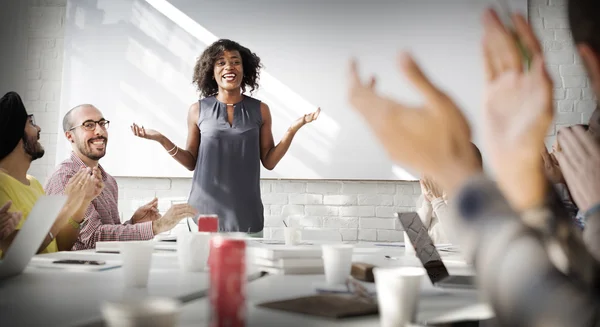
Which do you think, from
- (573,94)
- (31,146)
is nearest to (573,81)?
(573,94)

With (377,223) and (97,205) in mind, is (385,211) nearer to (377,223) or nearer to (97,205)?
(377,223)

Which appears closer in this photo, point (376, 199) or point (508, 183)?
point (508, 183)

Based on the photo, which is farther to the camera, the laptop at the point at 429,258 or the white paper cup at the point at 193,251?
the white paper cup at the point at 193,251

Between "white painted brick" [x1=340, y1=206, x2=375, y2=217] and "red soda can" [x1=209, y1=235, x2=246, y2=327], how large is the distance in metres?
3.20

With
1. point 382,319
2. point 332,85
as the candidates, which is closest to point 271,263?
point 382,319

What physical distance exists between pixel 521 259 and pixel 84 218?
228 centimetres

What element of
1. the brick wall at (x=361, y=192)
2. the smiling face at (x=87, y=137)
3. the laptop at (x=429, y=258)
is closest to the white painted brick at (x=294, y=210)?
the brick wall at (x=361, y=192)

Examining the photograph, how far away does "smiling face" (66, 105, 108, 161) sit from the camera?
112 inches

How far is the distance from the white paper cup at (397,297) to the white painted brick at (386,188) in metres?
2.98

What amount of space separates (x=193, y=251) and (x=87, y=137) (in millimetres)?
1601

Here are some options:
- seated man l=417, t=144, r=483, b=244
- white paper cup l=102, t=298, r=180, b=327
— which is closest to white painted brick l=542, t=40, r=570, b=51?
seated man l=417, t=144, r=483, b=244

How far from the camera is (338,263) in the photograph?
1.34m

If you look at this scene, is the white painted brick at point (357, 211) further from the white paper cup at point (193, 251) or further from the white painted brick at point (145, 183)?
the white paper cup at point (193, 251)

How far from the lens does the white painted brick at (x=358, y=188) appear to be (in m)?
3.89
